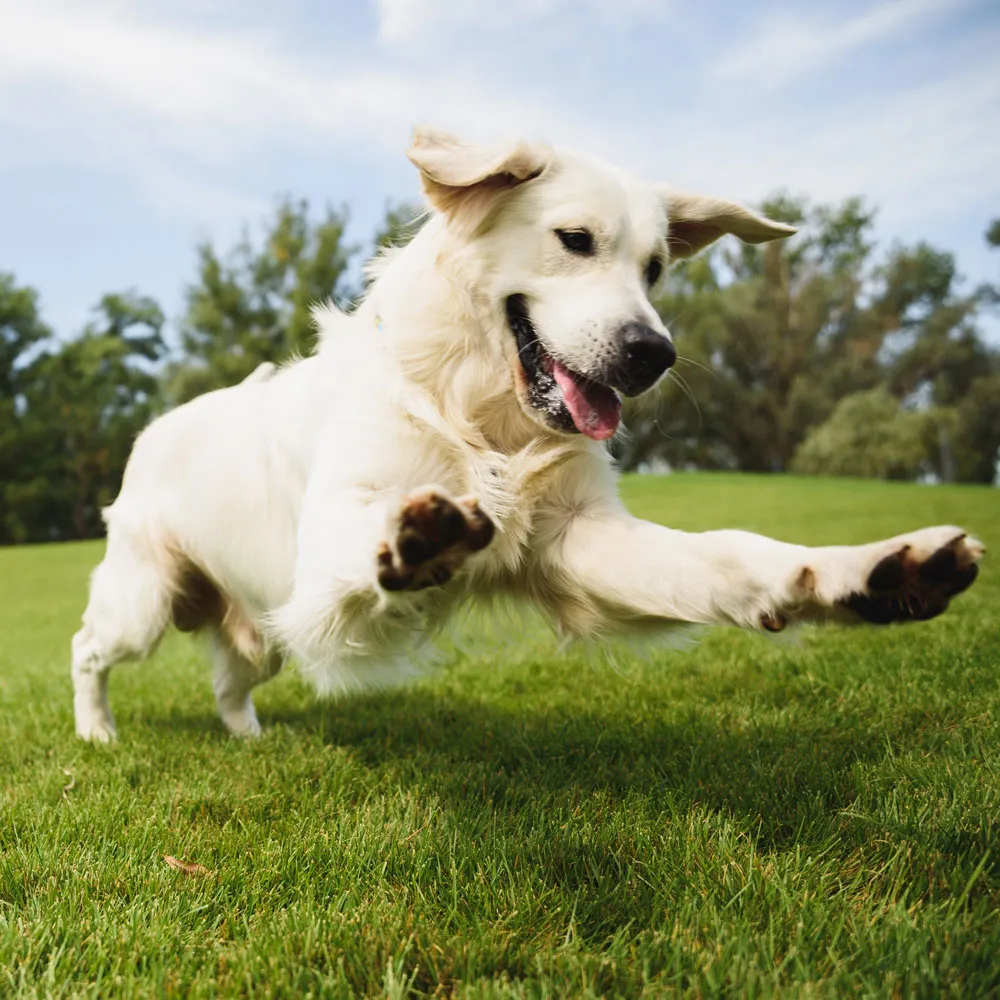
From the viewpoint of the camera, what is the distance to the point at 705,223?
3506 millimetres

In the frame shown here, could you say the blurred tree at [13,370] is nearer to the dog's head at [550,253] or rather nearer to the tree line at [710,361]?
the tree line at [710,361]

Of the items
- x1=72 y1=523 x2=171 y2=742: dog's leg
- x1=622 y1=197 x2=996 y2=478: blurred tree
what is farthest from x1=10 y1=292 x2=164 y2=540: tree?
x1=72 y1=523 x2=171 y2=742: dog's leg

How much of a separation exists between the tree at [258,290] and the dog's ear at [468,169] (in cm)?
4188

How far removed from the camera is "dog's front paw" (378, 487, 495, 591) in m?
2.04

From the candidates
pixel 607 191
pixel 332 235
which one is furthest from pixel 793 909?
pixel 332 235

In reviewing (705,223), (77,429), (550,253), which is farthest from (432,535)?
(77,429)

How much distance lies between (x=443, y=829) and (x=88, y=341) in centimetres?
4829

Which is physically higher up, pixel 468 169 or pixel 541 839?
pixel 468 169

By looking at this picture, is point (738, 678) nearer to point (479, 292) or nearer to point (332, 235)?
point (479, 292)

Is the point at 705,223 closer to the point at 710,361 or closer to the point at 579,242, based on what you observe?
the point at 579,242

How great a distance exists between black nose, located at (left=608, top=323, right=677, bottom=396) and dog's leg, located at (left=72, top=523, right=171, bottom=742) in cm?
252

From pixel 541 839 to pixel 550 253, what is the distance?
1.76 metres

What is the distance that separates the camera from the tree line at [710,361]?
138 ft

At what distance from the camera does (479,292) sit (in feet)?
9.90
